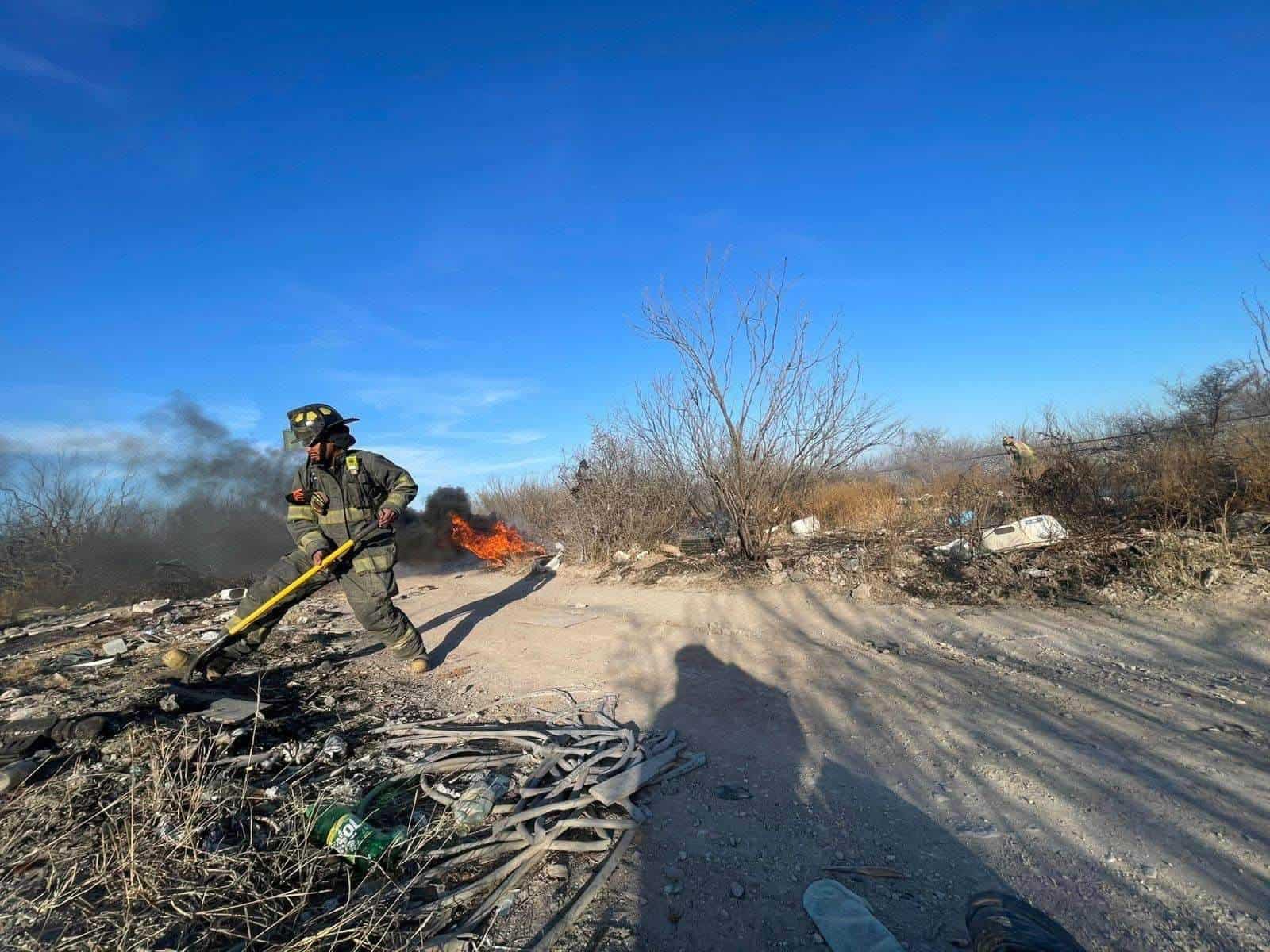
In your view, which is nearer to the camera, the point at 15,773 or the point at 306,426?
the point at 15,773

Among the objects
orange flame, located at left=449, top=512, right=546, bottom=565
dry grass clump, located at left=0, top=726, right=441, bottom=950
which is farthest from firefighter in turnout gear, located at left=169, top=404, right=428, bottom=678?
orange flame, located at left=449, top=512, right=546, bottom=565

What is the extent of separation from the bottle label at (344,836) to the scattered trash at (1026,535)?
667cm

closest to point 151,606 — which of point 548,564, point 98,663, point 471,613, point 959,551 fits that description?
point 98,663

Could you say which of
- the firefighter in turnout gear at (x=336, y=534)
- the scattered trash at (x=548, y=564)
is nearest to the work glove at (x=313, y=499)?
the firefighter in turnout gear at (x=336, y=534)

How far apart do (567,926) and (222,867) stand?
3.96ft

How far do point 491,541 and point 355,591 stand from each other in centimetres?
752

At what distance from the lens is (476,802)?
277 cm

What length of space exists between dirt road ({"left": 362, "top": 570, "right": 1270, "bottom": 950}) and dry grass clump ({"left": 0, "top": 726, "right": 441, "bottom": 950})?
33.9 inches

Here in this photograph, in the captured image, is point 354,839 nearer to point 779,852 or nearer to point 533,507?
point 779,852

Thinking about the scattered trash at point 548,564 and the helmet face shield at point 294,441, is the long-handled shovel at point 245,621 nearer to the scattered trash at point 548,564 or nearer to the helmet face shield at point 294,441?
the helmet face shield at point 294,441

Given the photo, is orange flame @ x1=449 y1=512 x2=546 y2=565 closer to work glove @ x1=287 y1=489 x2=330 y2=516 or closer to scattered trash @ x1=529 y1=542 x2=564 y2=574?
scattered trash @ x1=529 y1=542 x2=564 y2=574

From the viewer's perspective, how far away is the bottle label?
2361 mm

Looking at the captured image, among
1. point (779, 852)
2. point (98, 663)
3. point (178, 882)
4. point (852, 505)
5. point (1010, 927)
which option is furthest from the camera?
point (852, 505)

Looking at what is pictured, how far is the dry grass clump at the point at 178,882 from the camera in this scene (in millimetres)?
1860
